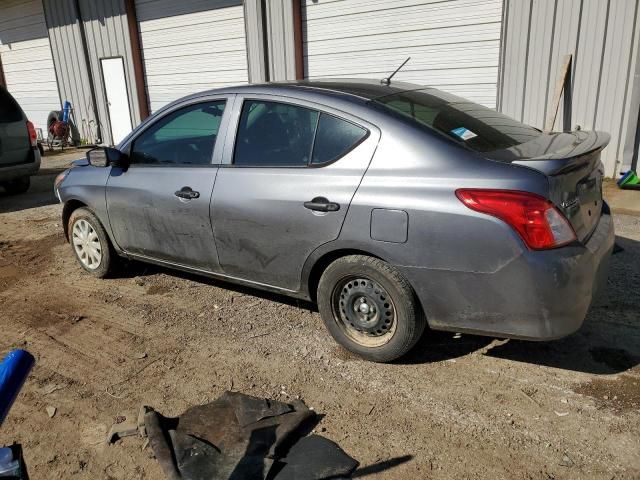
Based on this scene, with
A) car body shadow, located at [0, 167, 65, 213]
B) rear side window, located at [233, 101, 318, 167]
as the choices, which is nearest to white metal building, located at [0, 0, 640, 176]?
car body shadow, located at [0, 167, 65, 213]

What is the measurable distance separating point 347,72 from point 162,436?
815 centimetres

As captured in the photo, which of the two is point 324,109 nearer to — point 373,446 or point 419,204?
point 419,204

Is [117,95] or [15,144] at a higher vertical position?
[117,95]

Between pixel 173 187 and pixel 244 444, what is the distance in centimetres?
206

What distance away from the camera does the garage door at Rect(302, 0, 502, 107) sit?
815 cm

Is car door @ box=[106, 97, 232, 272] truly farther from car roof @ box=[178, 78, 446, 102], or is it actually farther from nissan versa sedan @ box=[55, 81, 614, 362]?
car roof @ box=[178, 78, 446, 102]

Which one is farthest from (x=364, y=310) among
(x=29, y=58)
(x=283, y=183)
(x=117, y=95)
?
(x=29, y=58)

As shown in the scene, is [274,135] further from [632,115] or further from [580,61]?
[632,115]

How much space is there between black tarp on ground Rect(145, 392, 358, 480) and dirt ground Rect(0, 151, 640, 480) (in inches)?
3.7

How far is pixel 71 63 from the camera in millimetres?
14641

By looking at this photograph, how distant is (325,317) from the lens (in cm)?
344

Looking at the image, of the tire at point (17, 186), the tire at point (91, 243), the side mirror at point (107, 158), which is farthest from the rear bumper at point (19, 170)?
the side mirror at point (107, 158)

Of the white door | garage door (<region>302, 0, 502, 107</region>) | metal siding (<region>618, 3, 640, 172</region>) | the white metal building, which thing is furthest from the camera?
the white door

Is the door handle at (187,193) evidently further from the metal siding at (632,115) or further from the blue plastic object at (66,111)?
the blue plastic object at (66,111)
